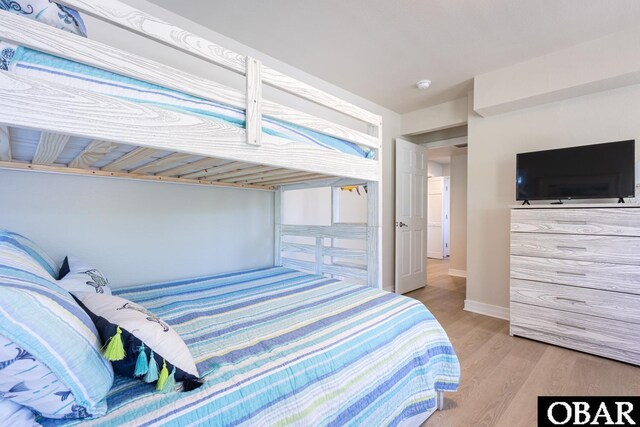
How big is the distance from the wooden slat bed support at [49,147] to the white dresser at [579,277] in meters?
2.87

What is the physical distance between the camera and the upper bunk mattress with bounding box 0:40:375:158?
67cm

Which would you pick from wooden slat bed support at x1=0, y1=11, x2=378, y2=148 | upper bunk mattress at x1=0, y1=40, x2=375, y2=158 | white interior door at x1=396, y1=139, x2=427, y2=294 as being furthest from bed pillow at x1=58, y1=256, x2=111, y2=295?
white interior door at x1=396, y1=139, x2=427, y2=294

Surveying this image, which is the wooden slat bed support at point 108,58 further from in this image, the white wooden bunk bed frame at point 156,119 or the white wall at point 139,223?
the white wall at point 139,223

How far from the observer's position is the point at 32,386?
53cm

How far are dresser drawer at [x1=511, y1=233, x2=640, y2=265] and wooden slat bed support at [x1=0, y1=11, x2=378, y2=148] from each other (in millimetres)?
2249

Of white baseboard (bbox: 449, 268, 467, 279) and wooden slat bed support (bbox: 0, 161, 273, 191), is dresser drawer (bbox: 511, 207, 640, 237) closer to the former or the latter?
wooden slat bed support (bbox: 0, 161, 273, 191)

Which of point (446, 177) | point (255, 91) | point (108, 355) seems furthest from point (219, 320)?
point (446, 177)

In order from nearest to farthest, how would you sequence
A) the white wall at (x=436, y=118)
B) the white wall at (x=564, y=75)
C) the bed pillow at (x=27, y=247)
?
the bed pillow at (x=27, y=247) < the white wall at (x=564, y=75) < the white wall at (x=436, y=118)


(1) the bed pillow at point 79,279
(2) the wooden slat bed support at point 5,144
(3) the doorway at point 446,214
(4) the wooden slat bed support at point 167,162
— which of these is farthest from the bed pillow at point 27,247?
(3) the doorway at point 446,214

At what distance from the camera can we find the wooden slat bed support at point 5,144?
0.97 metres

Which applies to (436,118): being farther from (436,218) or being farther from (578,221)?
(436,218)

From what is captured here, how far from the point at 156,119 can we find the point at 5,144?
31.2 inches

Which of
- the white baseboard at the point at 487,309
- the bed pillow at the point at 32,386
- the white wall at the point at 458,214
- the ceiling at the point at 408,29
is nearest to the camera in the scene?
the bed pillow at the point at 32,386

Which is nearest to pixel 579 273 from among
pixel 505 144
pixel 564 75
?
pixel 505 144
